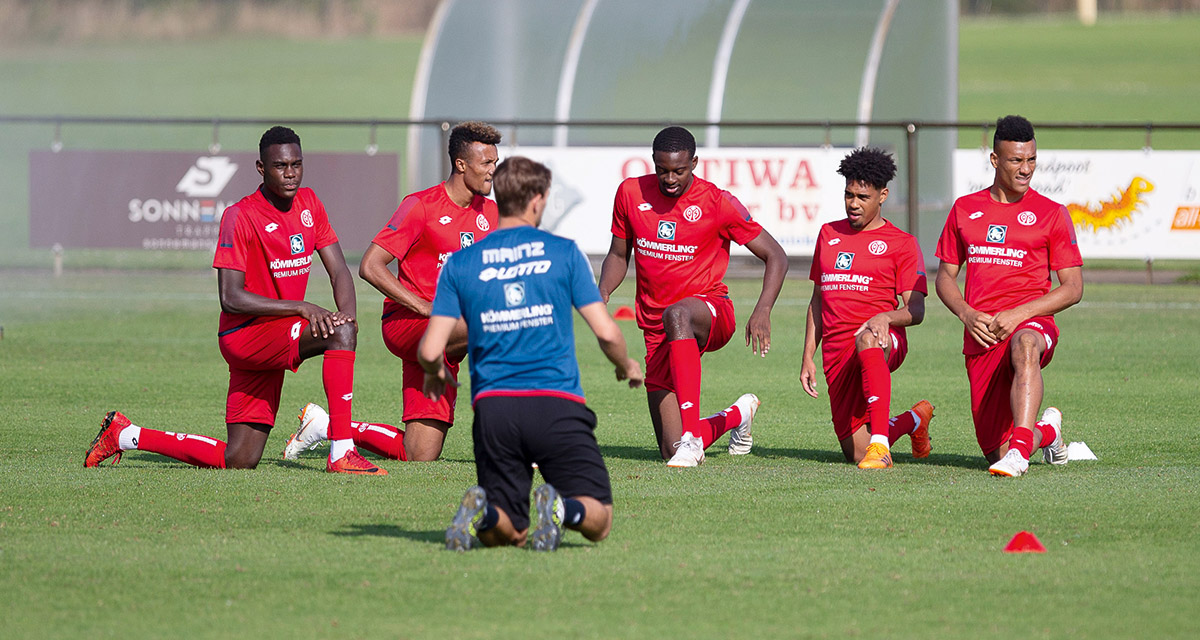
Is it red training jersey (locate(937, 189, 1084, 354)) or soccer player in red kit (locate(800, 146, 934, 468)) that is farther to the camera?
soccer player in red kit (locate(800, 146, 934, 468))

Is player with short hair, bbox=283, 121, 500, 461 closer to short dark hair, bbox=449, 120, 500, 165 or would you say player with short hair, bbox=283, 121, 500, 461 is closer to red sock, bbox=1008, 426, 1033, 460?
short dark hair, bbox=449, 120, 500, 165

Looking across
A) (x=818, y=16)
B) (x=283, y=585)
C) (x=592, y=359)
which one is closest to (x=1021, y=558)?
(x=283, y=585)

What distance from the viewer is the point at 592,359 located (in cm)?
1409

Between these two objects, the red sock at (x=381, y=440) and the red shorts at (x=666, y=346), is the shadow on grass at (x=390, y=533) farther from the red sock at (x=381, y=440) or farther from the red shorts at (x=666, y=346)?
the red shorts at (x=666, y=346)

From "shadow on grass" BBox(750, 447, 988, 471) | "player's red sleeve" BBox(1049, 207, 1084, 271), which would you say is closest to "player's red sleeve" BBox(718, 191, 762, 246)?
"shadow on grass" BBox(750, 447, 988, 471)

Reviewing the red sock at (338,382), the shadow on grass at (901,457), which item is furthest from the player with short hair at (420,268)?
the shadow on grass at (901,457)

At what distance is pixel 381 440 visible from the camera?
9.13m

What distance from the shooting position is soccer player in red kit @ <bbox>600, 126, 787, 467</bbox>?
357 inches

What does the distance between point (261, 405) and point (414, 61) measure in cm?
7884

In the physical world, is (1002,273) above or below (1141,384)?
above

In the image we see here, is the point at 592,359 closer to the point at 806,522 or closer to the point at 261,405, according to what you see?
the point at 261,405

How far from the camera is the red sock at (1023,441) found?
8297mm

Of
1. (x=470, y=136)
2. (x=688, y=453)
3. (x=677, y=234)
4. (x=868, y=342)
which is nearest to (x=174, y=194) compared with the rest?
(x=470, y=136)

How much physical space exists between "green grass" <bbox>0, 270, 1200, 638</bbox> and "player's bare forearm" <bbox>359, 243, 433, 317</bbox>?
3.08 ft
